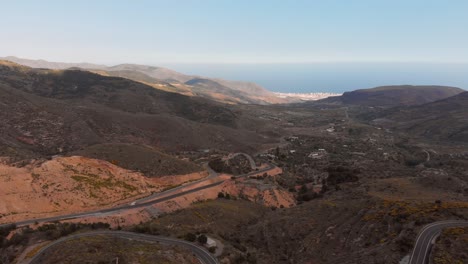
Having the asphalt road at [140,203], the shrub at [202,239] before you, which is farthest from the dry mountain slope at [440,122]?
the shrub at [202,239]

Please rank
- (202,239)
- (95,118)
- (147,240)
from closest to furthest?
(147,240)
(202,239)
(95,118)

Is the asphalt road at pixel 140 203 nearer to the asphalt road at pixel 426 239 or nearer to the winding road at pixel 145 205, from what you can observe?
the winding road at pixel 145 205

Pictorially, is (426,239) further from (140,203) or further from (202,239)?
(140,203)

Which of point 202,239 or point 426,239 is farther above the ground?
point 426,239

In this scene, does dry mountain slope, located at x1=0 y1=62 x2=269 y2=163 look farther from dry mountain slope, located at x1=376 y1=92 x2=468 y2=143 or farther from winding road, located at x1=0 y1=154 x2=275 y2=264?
dry mountain slope, located at x1=376 y1=92 x2=468 y2=143

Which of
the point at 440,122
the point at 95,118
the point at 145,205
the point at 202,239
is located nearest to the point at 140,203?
the point at 145,205

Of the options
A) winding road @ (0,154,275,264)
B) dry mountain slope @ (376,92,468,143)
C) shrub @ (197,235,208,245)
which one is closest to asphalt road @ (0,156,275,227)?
winding road @ (0,154,275,264)

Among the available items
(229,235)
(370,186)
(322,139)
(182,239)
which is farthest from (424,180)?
(322,139)
